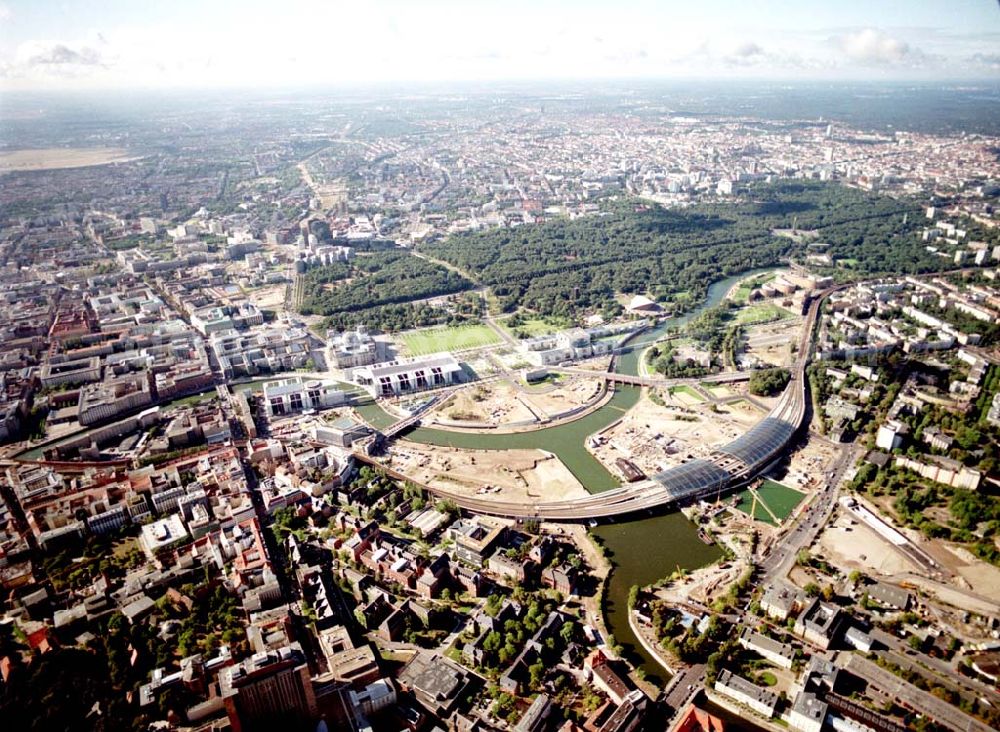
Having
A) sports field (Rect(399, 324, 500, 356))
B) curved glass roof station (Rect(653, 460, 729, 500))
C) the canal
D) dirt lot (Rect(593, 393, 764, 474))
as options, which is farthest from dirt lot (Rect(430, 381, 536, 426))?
curved glass roof station (Rect(653, 460, 729, 500))

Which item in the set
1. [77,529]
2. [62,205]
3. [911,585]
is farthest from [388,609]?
[62,205]

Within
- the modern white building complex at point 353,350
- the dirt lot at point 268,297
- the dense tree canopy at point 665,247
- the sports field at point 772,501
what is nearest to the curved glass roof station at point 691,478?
the sports field at point 772,501

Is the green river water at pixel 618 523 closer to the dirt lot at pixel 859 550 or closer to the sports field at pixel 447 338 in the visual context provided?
the dirt lot at pixel 859 550

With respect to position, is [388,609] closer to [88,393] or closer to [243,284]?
[88,393]

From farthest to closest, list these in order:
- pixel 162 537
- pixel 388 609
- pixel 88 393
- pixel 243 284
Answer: pixel 243 284 < pixel 88 393 < pixel 162 537 < pixel 388 609

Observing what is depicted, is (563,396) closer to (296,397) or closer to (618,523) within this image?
(618,523)

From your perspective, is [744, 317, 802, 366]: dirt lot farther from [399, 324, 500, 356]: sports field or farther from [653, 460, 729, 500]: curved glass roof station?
[399, 324, 500, 356]: sports field
